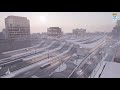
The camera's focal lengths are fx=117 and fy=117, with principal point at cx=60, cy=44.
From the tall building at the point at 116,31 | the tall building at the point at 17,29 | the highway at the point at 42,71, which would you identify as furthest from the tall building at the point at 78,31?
the tall building at the point at 17,29

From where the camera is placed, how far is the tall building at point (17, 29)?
11.1 feet

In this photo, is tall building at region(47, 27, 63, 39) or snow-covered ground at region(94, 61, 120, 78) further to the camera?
tall building at region(47, 27, 63, 39)

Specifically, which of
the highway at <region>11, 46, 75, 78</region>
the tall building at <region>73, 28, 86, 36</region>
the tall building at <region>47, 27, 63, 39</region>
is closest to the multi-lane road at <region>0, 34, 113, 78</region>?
the highway at <region>11, 46, 75, 78</region>

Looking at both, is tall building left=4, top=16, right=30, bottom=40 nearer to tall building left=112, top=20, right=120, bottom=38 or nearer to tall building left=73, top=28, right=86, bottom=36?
tall building left=73, top=28, right=86, bottom=36

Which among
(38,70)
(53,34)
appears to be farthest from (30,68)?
(53,34)

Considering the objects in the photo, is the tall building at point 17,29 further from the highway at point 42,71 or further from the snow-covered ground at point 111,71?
the snow-covered ground at point 111,71

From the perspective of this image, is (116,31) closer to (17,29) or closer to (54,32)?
(54,32)

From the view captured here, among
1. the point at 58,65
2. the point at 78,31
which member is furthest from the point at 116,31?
the point at 58,65

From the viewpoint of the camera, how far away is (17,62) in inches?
139

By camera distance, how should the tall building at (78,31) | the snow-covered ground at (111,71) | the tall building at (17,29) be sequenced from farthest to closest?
the tall building at (78,31), the tall building at (17,29), the snow-covered ground at (111,71)

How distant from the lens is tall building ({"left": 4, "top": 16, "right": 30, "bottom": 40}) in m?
3.38
